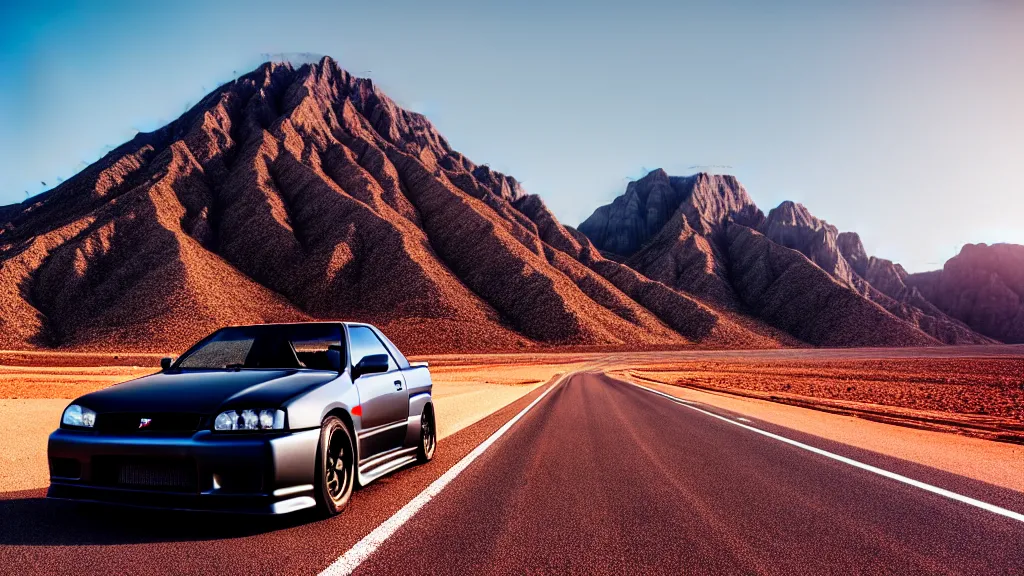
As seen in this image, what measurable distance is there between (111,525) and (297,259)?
87944mm

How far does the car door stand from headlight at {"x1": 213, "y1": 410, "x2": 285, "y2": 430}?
47.0 inches

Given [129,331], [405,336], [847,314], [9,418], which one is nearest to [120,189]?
[129,331]

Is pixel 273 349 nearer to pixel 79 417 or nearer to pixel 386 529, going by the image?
pixel 79 417

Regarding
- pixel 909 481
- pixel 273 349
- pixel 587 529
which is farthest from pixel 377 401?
pixel 909 481

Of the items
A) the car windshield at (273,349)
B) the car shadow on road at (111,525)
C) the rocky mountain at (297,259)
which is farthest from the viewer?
the rocky mountain at (297,259)

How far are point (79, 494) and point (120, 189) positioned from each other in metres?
114

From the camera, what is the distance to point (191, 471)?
404 centimetres

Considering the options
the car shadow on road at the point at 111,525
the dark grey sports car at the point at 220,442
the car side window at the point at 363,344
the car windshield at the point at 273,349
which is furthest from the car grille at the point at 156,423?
the car side window at the point at 363,344

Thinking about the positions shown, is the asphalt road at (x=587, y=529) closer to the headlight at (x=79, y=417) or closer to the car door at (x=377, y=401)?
the car door at (x=377, y=401)

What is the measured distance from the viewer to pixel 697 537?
4.29 metres

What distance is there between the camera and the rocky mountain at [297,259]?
71.5 m

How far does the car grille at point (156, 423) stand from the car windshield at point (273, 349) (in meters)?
1.38

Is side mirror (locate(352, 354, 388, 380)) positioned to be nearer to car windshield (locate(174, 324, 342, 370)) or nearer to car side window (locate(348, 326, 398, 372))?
car side window (locate(348, 326, 398, 372))

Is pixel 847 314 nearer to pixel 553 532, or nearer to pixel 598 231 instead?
pixel 598 231
